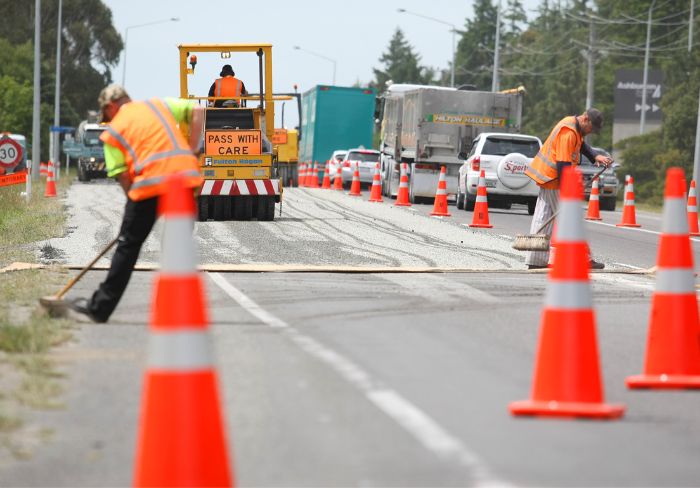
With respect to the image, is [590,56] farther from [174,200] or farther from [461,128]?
[174,200]

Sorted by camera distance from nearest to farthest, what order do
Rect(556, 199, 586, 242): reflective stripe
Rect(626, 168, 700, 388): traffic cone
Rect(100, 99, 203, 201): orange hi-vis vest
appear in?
Rect(556, 199, 586, 242): reflective stripe
Rect(626, 168, 700, 388): traffic cone
Rect(100, 99, 203, 201): orange hi-vis vest

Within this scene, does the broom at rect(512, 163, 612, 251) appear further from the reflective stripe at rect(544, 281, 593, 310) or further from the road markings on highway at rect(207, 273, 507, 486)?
the reflective stripe at rect(544, 281, 593, 310)

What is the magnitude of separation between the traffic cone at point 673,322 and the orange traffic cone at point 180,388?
3.40 m

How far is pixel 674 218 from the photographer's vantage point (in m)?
8.37

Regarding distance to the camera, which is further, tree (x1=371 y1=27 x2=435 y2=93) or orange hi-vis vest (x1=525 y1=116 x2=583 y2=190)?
tree (x1=371 y1=27 x2=435 y2=93)

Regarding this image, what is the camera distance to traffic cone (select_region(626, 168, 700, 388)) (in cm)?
796

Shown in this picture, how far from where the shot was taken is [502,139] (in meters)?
31.5

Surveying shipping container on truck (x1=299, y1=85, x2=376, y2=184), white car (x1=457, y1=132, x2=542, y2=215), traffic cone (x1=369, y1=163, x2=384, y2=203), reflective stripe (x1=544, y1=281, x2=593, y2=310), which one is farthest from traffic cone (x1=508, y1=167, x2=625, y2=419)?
shipping container on truck (x1=299, y1=85, x2=376, y2=184)

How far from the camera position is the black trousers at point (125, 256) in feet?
32.8

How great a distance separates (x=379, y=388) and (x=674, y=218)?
2.09m

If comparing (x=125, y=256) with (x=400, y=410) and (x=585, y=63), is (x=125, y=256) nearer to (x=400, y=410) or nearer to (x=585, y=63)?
(x=400, y=410)

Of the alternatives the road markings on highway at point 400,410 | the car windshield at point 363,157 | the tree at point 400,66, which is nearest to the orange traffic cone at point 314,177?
the car windshield at point 363,157

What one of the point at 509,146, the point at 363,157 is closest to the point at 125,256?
the point at 509,146

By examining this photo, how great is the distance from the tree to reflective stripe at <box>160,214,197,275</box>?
171289 mm
